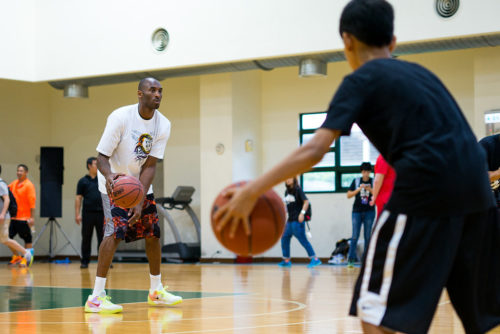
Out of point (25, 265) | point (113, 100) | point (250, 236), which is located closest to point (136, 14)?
point (113, 100)

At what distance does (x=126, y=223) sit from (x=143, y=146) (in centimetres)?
72

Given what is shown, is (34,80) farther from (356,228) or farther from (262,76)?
(356,228)

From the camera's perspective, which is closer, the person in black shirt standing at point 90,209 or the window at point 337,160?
the person in black shirt standing at point 90,209

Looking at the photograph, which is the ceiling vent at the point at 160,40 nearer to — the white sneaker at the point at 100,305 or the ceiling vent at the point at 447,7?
the ceiling vent at the point at 447,7

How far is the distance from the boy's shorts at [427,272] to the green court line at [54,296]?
473cm

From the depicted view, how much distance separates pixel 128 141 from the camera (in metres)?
6.08

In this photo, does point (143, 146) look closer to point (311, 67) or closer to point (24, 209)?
point (311, 67)

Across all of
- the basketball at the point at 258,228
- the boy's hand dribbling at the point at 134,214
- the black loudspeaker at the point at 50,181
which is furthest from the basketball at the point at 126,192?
the black loudspeaker at the point at 50,181

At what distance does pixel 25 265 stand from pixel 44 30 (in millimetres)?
5335

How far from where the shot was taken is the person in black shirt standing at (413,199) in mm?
2326

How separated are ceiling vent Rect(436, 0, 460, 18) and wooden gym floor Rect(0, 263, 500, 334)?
4.59 metres

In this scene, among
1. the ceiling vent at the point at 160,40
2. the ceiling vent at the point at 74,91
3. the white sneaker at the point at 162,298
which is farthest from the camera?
the ceiling vent at the point at 74,91

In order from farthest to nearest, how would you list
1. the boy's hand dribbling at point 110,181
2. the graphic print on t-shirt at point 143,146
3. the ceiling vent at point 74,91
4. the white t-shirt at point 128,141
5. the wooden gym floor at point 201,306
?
the ceiling vent at point 74,91 → the graphic print on t-shirt at point 143,146 → the white t-shirt at point 128,141 → the boy's hand dribbling at point 110,181 → the wooden gym floor at point 201,306

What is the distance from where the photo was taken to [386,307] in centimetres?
233
